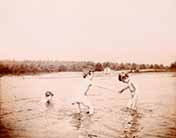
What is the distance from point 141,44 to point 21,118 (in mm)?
644

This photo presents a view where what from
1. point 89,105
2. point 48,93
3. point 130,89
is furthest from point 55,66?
point 130,89

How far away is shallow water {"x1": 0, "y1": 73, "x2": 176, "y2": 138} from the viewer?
1.75 m

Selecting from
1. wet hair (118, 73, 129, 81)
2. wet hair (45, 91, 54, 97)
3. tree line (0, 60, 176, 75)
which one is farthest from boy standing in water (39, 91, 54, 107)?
wet hair (118, 73, 129, 81)

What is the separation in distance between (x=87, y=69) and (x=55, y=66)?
0.15 metres

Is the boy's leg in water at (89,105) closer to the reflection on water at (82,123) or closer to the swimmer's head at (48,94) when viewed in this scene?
the reflection on water at (82,123)

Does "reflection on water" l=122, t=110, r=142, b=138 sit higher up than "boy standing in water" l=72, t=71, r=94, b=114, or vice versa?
"boy standing in water" l=72, t=71, r=94, b=114

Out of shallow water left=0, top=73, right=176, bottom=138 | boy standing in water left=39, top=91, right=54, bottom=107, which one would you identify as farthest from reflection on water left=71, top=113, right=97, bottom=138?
boy standing in water left=39, top=91, right=54, bottom=107

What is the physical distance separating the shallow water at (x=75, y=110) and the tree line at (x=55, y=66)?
1.1 inches

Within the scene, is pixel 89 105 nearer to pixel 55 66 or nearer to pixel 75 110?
pixel 75 110

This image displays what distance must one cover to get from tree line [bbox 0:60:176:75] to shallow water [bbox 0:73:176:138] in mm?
29

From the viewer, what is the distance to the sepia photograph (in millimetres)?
Result: 1763

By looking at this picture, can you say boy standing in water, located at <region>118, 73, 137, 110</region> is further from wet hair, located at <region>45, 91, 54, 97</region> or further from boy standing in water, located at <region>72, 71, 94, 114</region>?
wet hair, located at <region>45, 91, 54, 97</region>

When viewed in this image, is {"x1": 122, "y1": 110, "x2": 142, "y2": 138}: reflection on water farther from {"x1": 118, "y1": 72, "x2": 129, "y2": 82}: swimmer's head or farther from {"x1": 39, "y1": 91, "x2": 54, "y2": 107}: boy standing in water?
{"x1": 39, "y1": 91, "x2": 54, "y2": 107}: boy standing in water

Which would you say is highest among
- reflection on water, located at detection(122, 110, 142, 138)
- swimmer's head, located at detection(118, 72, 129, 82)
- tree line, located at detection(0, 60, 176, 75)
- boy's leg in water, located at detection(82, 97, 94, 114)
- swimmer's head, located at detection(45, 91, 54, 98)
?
tree line, located at detection(0, 60, 176, 75)
